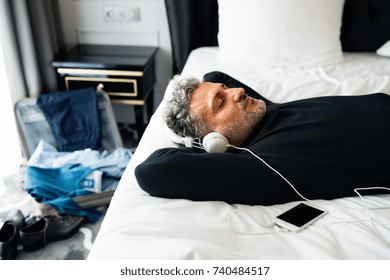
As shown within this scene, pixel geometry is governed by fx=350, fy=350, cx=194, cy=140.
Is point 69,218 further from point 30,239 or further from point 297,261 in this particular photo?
point 297,261

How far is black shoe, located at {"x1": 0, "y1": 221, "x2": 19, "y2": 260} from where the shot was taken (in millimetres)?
1367

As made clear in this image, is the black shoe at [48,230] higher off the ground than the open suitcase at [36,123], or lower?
lower

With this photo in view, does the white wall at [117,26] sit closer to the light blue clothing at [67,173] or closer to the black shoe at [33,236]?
the light blue clothing at [67,173]

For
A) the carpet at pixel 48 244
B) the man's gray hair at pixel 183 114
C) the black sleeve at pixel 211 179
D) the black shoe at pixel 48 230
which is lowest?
the carpet at pixel 48 244

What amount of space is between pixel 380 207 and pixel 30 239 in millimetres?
1285

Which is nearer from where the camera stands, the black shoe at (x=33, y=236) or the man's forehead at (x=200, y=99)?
the man's forehead at (x=200, y=99)

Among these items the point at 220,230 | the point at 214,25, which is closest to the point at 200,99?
the point at 220,230

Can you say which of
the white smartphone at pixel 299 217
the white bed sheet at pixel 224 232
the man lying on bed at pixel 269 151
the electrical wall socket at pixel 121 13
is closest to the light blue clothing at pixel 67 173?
the white bed sheet at pixel 224 232

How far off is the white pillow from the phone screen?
1.11m

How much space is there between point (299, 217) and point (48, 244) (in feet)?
3.67

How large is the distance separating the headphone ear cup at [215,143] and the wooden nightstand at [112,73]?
107 cm

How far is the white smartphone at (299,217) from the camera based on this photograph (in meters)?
0.83

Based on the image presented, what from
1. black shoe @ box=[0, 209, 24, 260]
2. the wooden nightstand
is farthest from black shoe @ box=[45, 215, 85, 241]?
the wooden nightstand

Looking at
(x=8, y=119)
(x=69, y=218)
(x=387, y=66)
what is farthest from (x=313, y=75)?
(x=8, y=119)
